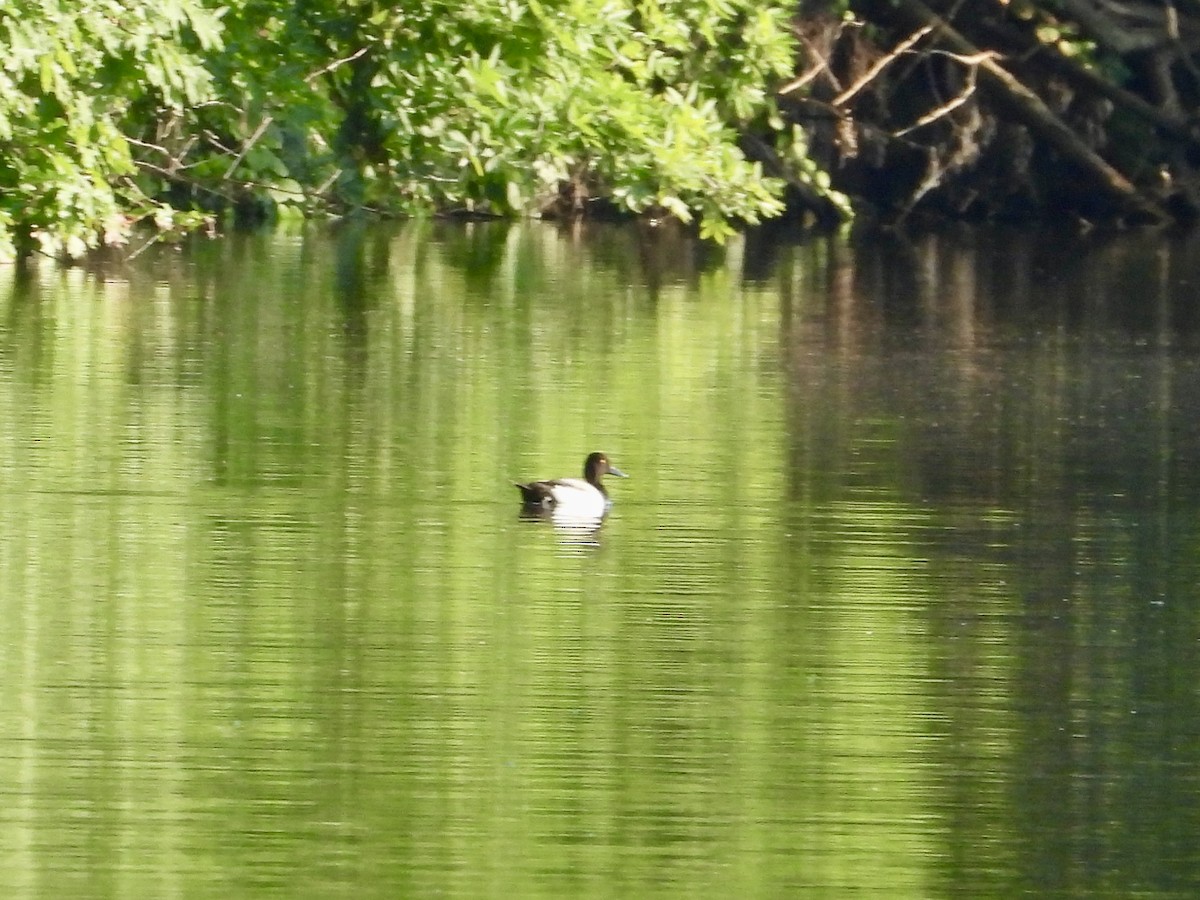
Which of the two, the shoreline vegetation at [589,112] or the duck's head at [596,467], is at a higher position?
the shoreline vegetation at [589,112]

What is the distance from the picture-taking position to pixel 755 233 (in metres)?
31.9

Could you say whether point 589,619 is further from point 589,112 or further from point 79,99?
point 589,112

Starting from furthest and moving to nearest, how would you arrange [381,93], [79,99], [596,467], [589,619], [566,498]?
[381,93], [79,99], [596,467], [566,498], [589,619]

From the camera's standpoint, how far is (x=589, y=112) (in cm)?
1936

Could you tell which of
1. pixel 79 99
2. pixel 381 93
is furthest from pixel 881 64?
pixel 79 99

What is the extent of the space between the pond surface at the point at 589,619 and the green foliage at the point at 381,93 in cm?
154

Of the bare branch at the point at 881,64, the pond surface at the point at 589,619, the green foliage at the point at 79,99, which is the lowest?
the pond surface at the point at 589,619

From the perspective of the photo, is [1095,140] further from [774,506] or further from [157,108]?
[774,506]

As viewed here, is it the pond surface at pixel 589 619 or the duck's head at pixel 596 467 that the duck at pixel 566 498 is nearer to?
the pond surface at pixel 589 619

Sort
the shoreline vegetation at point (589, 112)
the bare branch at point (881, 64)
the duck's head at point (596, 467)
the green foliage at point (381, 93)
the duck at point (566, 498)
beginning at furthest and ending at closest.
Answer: the bare branch at point (881, 64)
the shoreline vegetation at point (589, 112)
the green foliage at point (381, 93)
the duck's head at point (596, 467)
the duck at point (566, 498)

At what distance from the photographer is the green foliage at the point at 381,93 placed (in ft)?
51.5

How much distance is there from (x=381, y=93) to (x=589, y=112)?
1385mm

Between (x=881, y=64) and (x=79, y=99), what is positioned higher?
(x=881, y=64)

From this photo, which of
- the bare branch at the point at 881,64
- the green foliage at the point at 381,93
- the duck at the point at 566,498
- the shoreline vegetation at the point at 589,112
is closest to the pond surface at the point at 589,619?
the duck at the point at 566,498
